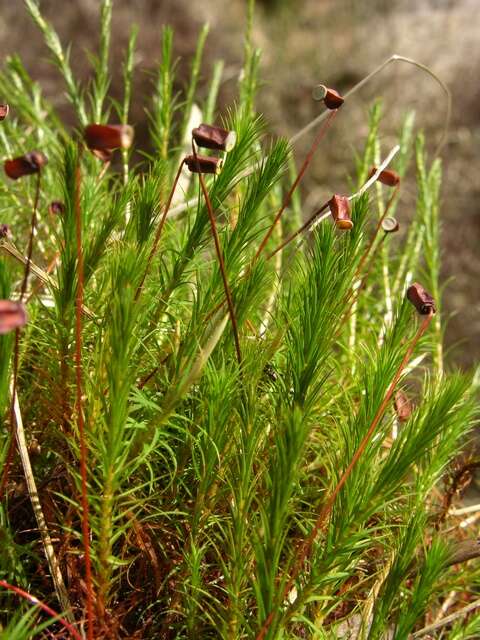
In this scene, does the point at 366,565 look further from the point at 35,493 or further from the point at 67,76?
the point at 67,76

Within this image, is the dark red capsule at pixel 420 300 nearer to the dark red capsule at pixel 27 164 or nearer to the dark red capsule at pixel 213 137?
the dark red capsule at pixel 213 137

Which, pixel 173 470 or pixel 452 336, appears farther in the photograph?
pixel 452 336

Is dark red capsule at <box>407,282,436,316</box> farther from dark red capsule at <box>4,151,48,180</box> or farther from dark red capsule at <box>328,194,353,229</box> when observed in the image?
dark red capsule at <box>4,151,48,180</box>

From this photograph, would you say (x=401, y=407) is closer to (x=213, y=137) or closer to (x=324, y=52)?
(x=213, y=137)

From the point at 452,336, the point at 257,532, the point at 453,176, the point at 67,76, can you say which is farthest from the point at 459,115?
the point at 257,532

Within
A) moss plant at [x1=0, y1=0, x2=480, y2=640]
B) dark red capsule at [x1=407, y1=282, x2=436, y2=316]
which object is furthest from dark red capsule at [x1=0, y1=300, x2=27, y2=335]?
dark red capsule at [x1=407, y1=282, x2=436, y2=316]

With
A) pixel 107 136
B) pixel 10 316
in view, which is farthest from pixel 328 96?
pixel 10 316
